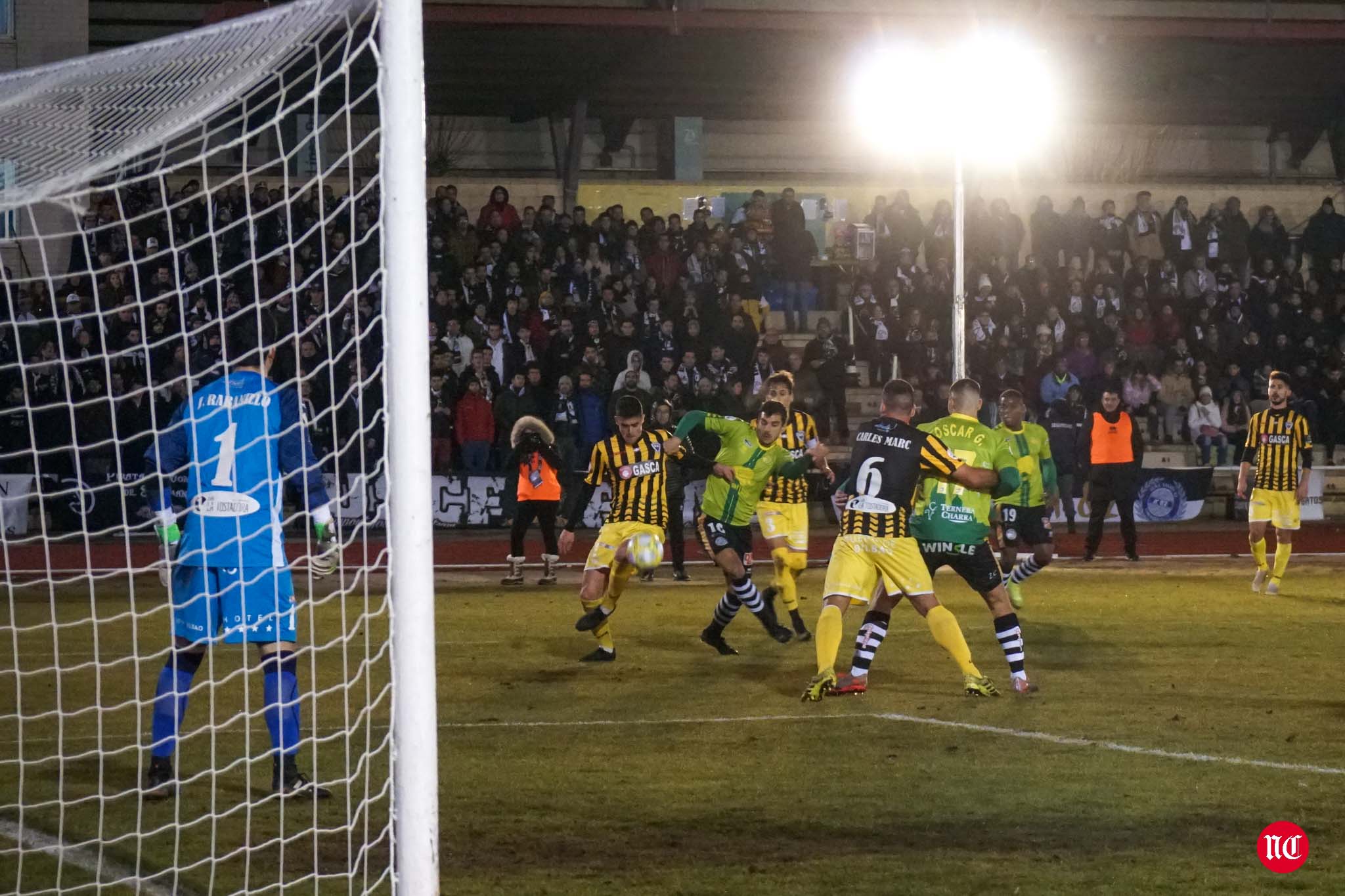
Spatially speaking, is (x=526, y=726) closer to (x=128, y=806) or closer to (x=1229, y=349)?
(x=128, y=806)

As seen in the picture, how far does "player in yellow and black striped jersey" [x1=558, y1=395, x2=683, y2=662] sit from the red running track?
685cm

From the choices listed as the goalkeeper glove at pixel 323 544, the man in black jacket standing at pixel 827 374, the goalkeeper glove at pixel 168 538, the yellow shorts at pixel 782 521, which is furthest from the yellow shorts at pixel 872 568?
the man in black jacket standing at pixel 827 374

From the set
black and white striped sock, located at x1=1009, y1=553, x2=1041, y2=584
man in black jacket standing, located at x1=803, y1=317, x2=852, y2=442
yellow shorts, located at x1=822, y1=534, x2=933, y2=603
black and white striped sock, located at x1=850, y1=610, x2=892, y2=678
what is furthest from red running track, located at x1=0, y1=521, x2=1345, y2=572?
yellow shorts, located at x1=822, y1=534, x2=933, y2=603

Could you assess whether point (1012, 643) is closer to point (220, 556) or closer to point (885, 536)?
point (885, 536)

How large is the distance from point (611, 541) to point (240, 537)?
4299mm

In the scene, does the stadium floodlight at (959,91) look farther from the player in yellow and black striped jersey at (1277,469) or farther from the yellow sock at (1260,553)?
the yellow sock at (1260,553)

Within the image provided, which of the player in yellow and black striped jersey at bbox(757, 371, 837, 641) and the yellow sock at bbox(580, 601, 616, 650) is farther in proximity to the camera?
the player in yellow and black striped jersey at bbox(757, 371, 837, 641)

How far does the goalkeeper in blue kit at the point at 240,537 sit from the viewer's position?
280 inches

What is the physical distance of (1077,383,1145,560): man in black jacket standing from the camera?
61.3ft

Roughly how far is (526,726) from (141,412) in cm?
1094

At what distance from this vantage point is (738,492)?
12.1m

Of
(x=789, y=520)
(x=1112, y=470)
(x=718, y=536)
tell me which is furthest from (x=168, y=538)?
(x=1112, y=470)

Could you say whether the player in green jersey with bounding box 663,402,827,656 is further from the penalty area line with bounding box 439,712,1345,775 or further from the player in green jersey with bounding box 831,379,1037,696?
the penalty area line with bounding box 439,712,1345,775

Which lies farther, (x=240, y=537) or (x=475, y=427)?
(x=475, y=427)
